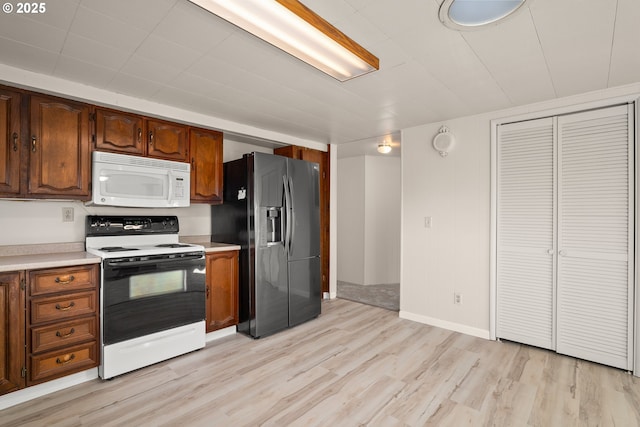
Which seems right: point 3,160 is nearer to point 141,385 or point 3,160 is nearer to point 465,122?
point 141,385

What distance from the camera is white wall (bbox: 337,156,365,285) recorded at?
5625 mm

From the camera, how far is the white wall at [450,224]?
10.5 ft

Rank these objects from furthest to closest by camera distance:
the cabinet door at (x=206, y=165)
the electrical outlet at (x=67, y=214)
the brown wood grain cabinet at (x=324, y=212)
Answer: the brown wood grain cabinet at (x=324, y=212), the cabinet door at (x=206, y=165), the electrical outlet at (x=67, y=214)

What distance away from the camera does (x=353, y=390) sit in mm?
2246

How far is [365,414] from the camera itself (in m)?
1.98

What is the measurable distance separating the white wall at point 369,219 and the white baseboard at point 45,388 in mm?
4144

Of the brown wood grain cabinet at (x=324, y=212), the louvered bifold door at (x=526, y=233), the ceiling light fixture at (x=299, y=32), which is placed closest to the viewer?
the ceiling light fixture at (x=299, y=32)

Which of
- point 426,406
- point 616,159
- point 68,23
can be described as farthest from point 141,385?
point 616,159

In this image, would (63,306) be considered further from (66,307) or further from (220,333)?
(220,333)

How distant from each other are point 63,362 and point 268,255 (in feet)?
5.88

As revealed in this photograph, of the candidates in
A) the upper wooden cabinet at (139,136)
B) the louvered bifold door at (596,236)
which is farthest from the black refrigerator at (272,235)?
the louvered bifold door at (596,236)

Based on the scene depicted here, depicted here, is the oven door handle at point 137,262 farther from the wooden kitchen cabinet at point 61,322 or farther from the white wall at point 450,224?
the white wall at point 450,224

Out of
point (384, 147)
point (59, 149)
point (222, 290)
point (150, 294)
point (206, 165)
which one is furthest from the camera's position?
point (384, 147)

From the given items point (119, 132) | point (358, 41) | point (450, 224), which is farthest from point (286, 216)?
point (358, 41)
